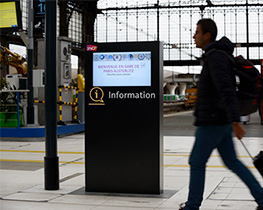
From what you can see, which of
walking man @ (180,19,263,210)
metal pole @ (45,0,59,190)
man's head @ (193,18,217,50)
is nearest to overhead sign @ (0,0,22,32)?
metal pole @ (45,0,59,190)

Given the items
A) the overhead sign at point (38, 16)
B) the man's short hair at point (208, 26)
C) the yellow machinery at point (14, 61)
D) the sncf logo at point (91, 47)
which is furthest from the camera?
the yellow machinery at point (14, 61)

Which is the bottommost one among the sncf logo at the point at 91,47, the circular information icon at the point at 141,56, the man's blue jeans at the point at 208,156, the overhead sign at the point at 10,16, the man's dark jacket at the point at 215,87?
the man's blue jeans at the point at 208,156

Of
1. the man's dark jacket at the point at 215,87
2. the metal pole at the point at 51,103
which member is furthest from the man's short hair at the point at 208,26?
the metal pole at the point at 51,103

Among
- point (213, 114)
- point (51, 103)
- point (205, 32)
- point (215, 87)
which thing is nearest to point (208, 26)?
point (205, 32)

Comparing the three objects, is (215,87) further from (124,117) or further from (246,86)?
(124,117)

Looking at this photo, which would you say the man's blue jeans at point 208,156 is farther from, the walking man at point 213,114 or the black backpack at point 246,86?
the black backpack at point 246,86

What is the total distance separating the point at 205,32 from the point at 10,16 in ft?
35.7

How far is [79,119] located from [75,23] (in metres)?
38.8

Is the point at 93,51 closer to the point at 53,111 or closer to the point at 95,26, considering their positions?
the point at 53,111

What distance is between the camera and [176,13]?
61.7 metres

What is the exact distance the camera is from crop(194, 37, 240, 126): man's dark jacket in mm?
3873

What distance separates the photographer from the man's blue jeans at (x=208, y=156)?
13.3 feet

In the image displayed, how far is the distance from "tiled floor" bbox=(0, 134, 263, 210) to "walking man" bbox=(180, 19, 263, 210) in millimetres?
886

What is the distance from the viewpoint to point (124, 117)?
560cm
